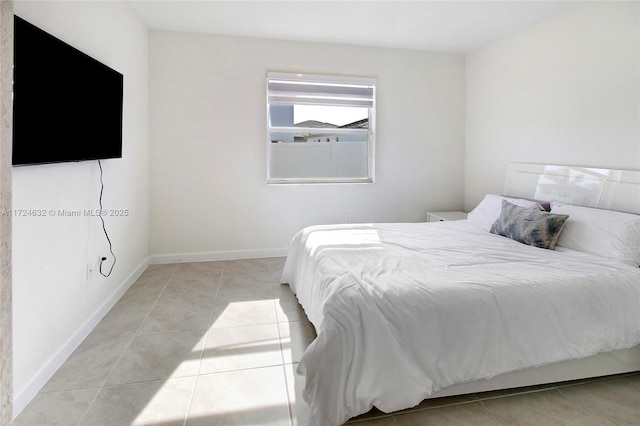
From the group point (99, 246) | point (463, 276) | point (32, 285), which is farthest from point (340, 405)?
point (99, 246)

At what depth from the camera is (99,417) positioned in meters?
1.66

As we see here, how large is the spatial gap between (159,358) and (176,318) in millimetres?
559

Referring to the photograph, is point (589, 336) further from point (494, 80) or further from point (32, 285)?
point (494, 80)

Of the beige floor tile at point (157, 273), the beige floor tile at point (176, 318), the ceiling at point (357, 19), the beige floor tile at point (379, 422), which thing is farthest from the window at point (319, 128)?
the beige floor tile at point (379, 422)

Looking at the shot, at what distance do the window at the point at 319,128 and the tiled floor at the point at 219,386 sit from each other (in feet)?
7.02

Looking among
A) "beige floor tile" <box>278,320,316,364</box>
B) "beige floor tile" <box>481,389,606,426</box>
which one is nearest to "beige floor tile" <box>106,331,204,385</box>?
"beige floor tile" <box>278,320,316,364</box>

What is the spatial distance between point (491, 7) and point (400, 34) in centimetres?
99

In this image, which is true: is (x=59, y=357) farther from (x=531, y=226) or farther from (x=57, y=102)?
(x=531, y=226)

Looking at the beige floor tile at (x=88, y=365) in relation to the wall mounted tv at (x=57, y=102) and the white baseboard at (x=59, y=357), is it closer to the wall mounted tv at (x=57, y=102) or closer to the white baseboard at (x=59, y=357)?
the white baseboard at (x=59, y=357)

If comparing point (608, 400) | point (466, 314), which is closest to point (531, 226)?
point (608, 400)

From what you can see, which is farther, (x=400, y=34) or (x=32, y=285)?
(x=400, y=34)

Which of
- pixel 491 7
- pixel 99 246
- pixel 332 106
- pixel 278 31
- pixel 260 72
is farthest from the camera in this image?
pixel 332 106

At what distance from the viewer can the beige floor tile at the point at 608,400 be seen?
5.55 ft

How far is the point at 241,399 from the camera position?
1.81 m
